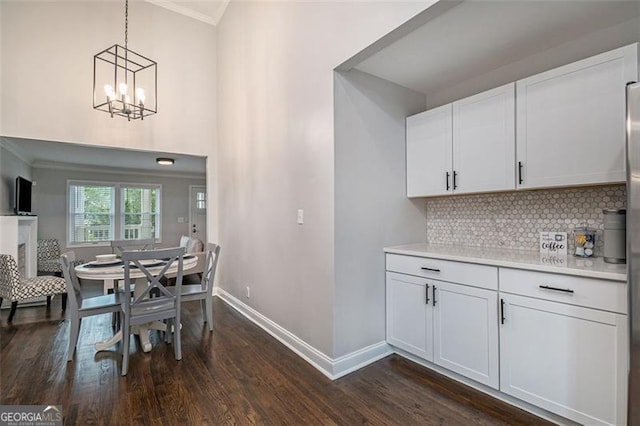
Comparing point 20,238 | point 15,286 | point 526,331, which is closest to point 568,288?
point 526,331

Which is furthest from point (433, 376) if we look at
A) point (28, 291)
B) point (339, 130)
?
point (28, 291)

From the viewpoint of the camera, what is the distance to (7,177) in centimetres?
459

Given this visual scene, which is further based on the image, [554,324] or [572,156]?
[572,156]

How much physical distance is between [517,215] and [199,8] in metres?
4.97

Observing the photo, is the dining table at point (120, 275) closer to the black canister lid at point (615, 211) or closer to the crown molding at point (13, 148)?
the crown molding at point (13, 148)

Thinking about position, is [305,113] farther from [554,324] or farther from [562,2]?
[554,324]

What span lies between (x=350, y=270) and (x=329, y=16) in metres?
1.99

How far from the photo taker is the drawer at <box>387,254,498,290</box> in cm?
204

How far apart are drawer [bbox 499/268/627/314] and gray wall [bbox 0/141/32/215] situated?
240 inches

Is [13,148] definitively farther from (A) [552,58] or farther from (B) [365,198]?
(A) [552,58]

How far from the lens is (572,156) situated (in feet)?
6.42

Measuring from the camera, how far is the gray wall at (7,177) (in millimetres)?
4363

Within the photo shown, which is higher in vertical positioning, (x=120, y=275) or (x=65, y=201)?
(x=65, y=201)

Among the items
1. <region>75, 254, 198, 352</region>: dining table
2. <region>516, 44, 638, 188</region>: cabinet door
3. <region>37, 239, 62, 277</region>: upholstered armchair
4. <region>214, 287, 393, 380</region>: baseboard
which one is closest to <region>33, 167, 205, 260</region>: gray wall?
<region>37, 239, 62, 277</region>: upholstered armchair
